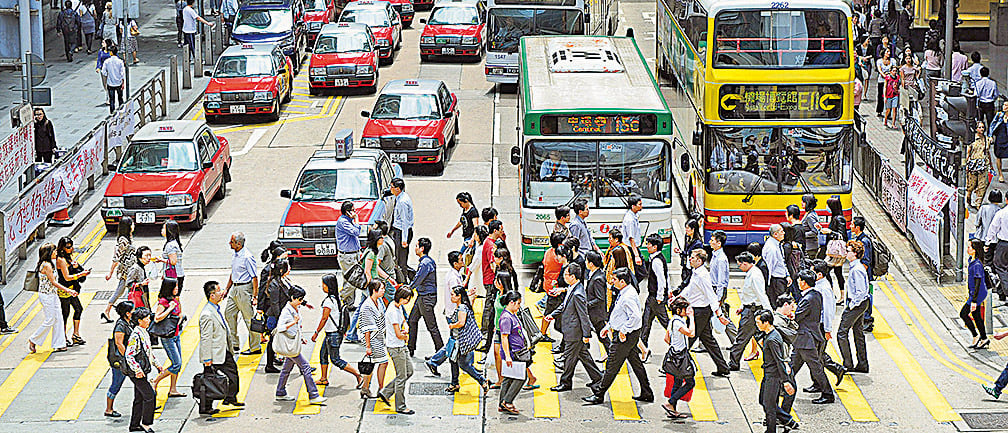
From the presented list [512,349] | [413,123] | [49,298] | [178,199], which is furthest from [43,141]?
[512,349]

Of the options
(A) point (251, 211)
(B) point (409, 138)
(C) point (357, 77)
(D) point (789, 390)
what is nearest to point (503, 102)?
(C) point (357, 77)

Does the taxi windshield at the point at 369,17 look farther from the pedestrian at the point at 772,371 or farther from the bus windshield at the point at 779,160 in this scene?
the pedestrian at the point at 772,371

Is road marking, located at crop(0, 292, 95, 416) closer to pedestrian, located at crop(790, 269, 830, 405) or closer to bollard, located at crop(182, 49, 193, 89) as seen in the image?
pedestrian, located at crop(790, 269, 830, 405)

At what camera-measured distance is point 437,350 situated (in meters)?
16.8

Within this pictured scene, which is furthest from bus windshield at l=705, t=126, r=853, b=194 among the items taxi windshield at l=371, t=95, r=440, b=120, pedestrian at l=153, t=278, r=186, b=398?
pedestrian at l=153, t=278, r=186, b=398

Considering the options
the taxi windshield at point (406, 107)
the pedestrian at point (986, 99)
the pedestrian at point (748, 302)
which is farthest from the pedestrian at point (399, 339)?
the pedestrian at point (986, 99)

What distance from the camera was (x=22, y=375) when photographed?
55.9ft

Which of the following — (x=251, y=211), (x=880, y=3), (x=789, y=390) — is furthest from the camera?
(x=880, y=3)

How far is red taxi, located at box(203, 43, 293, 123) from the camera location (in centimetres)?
3247

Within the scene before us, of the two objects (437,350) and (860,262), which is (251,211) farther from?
(860,262)

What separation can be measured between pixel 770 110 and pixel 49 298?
10705 mm

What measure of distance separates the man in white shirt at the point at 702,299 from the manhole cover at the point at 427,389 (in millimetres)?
2929

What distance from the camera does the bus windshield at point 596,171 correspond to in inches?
810

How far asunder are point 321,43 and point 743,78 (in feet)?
57.2
